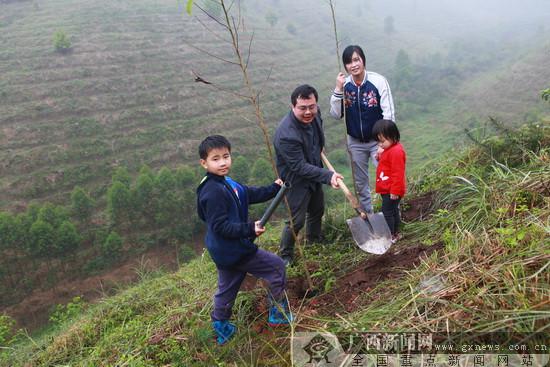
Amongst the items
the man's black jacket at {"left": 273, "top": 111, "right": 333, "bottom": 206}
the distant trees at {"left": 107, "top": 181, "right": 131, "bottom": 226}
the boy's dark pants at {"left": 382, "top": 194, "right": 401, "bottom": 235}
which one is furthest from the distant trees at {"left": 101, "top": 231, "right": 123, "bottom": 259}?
the boy's dark pants at {"left": 382, "top": 194, "right": 401, "bottom": 235}

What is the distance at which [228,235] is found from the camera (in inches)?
77.5

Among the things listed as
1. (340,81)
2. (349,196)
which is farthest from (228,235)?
(340,81)

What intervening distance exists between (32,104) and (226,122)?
35.9 ft

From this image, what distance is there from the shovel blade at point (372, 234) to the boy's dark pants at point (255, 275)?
780mm

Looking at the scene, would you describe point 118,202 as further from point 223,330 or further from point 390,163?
point 390,163

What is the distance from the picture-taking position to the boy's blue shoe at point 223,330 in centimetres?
228

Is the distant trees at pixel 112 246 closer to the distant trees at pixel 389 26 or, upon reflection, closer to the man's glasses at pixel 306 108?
the man's glasses at pixel 306 108

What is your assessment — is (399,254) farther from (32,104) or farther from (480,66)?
(480,66)

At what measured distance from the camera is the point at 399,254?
260cm

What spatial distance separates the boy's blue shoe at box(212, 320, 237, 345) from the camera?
2.28 metres

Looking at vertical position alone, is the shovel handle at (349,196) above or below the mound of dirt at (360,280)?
above

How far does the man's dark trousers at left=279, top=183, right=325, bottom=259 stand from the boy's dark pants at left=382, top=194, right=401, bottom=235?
0.53 metres

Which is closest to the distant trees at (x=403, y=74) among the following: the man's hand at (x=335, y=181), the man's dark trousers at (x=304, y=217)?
the man's dark trousers at (x=304, y=217)

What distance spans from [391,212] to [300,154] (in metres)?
0.94
